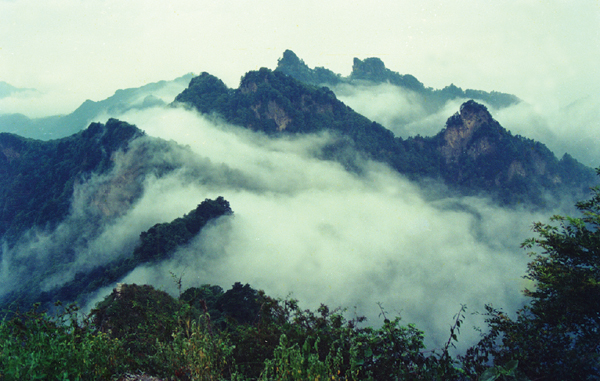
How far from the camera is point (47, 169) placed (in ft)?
318

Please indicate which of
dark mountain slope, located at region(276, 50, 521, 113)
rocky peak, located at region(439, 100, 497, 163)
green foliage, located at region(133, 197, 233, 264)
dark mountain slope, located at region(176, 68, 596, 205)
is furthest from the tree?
dark mountain slope, located at region(276, 50, 521, 113)

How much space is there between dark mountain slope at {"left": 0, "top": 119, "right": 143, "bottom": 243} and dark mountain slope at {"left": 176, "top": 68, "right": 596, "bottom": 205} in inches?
1691

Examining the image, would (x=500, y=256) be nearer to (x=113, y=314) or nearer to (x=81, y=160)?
(x=113, y=314)

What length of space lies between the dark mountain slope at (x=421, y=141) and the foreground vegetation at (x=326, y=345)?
107 m

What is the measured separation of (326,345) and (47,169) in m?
115

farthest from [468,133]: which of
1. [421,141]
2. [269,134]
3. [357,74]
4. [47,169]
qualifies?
[47,169]

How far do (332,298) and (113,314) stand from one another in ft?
196

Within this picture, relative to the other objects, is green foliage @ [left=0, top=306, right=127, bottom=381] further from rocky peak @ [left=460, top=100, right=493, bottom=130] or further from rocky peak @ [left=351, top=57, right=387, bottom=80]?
rocky peak @ [left=351, top=57, right=387, bottom=80]

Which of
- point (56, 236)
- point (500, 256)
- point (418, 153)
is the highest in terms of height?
point (418, 153)

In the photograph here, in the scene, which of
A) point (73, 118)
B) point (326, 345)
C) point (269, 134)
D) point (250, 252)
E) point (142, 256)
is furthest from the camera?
point (73, 118)

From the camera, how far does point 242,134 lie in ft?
416

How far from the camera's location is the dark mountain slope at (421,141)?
352 feet

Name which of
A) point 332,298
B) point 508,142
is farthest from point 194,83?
point 508,142

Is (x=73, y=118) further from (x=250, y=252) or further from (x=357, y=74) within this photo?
(x=250, y=252)
